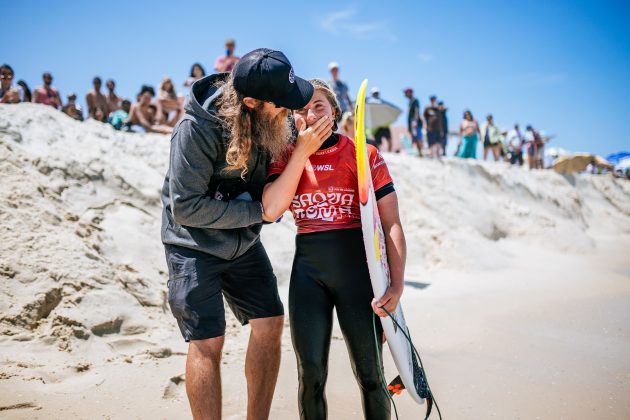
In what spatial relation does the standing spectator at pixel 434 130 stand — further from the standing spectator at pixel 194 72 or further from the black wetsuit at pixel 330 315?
the black wetsuit at pixel 330 315

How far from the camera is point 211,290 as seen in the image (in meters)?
2.66

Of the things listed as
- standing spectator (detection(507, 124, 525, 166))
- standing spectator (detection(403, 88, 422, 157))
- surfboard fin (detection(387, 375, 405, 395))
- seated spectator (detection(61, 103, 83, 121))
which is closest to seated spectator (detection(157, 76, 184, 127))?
seated spectator (detection(61, 103, 83, 121))

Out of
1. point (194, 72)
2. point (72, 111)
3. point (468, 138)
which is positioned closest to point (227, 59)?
point (194, 72)

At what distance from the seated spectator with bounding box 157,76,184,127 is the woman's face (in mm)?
7701

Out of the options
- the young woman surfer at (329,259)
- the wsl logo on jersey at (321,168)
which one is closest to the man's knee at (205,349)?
the young woman surfer at (329,259)

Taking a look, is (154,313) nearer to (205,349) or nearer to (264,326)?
(264,326)

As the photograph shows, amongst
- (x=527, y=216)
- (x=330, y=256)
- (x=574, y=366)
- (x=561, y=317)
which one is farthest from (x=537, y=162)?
(x=330, y=256)

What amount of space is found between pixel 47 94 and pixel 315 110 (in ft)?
27.6

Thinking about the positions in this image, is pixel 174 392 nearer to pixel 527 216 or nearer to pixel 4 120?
pixel 4 120

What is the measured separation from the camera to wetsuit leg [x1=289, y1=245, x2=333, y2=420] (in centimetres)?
262

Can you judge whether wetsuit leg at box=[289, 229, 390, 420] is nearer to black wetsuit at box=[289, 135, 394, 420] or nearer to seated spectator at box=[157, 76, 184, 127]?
black wetsuit at box=[289, 135, 394, 420]

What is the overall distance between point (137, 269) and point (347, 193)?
3424mm

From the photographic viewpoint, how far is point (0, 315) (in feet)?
13.7

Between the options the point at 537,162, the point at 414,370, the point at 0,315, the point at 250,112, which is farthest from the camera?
the point at 537,162
